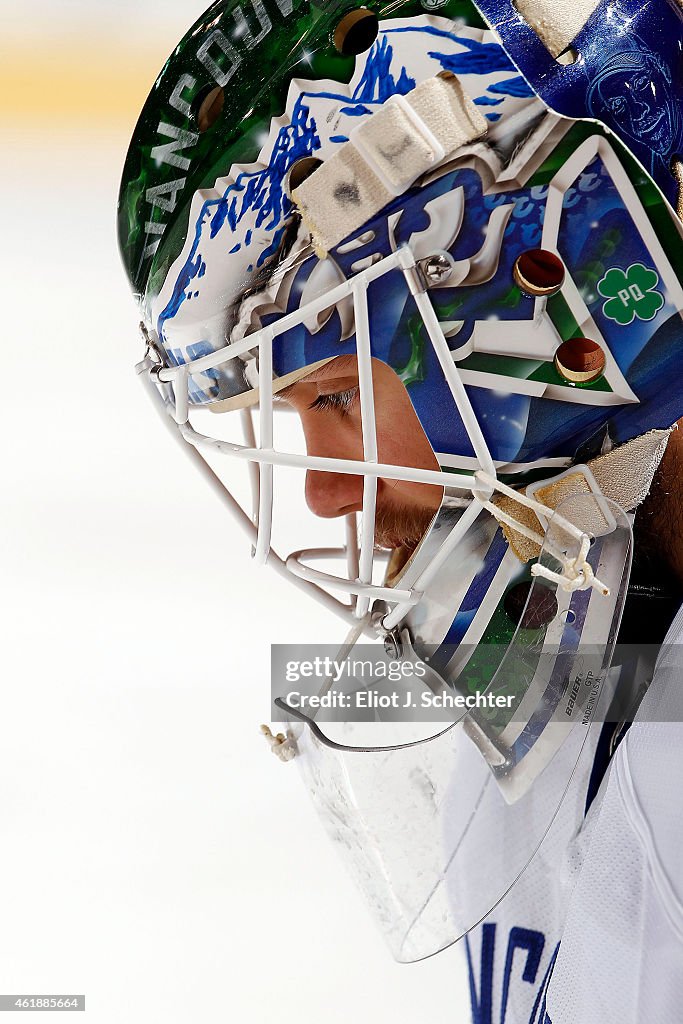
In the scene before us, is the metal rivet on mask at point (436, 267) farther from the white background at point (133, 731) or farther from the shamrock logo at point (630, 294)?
the white background at point (133, 731)

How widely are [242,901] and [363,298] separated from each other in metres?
0.89

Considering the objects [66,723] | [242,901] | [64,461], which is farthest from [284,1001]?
[64,461]

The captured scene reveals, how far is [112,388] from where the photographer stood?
7.77 ft


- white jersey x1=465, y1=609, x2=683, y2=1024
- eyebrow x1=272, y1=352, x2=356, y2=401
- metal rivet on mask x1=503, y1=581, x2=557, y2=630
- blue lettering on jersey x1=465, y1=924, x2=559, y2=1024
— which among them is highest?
eyebrow x1=272, y1=352, x2=356, y2=401

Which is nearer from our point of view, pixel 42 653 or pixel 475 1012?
pixel 475 1012

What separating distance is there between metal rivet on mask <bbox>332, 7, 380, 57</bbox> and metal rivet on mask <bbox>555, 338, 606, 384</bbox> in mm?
244

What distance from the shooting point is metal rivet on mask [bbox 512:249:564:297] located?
70 centimetres

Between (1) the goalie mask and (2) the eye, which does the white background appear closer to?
(1) the goalie mask

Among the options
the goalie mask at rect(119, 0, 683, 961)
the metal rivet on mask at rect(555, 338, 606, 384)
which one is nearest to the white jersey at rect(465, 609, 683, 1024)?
the goalie mask at rect(119, 0, 683, 961)

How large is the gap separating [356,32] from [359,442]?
12.3 inches

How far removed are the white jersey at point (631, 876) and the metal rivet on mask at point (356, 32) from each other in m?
0.46

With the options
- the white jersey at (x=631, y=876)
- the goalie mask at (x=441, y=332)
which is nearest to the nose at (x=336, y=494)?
the goalie mask at (x=441, y=332)

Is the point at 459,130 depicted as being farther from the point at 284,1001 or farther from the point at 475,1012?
the point at 284,1001

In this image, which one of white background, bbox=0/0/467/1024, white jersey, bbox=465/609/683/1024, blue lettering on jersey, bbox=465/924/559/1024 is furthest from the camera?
white background, bbox=0/0/467/1024
